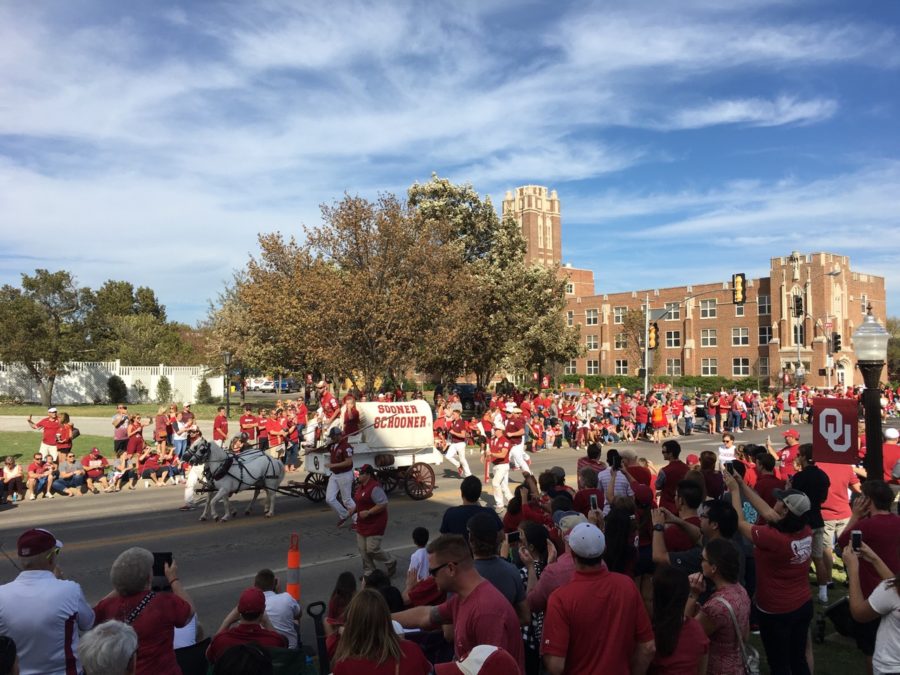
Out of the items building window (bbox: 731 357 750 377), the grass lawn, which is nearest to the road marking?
the grass lawn

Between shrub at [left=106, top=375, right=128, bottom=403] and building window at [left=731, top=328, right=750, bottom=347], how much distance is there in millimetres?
59020

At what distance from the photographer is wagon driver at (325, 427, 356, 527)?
12.7 m

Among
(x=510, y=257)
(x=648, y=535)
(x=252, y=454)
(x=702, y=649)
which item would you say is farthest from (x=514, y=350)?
(x=702, y=649)

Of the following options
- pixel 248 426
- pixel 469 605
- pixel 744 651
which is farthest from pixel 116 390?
pixel 744 651

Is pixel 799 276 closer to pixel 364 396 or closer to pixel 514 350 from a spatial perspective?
pixel 514 350

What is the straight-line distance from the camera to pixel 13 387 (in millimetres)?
52750

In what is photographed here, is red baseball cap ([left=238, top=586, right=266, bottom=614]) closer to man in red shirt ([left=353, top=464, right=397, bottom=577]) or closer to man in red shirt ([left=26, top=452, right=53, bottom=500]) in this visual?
man in red shirt ([left=353, top=464, right=397, bottom=577])

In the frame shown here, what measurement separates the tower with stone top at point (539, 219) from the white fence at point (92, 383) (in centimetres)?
7284

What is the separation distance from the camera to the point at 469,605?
396 centimetres

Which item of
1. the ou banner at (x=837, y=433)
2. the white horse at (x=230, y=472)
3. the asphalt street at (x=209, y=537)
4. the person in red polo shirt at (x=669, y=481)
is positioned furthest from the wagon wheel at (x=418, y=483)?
the ou banner at (x=837, y=433)

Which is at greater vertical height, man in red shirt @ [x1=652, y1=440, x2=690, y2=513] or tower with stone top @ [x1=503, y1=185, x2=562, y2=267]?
tower with stone top @ [x1=503, y1=185, x2=562, y2=267]

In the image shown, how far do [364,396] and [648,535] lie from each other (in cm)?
2433

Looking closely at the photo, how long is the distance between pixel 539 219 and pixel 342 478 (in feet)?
361

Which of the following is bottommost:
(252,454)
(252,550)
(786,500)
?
(252,550)
